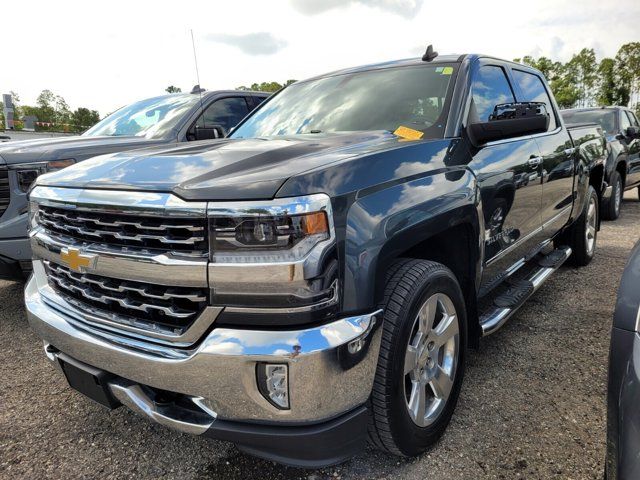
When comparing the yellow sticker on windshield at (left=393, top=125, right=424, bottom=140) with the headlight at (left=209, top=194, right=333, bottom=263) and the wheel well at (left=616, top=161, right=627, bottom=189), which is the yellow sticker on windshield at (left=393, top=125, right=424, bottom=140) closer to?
the headlight at (left=209, top=194, right=333, bottom=263)

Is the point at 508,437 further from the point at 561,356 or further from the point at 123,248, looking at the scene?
the point at 123,248

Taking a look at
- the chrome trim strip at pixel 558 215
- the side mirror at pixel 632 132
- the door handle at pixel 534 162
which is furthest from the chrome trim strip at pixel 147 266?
the side mirror at pixel 632 132

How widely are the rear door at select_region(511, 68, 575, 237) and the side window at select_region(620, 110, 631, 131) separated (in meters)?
5.02

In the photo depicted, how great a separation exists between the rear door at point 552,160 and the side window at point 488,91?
0.97 ft

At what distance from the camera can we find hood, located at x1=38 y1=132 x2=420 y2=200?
1672mm

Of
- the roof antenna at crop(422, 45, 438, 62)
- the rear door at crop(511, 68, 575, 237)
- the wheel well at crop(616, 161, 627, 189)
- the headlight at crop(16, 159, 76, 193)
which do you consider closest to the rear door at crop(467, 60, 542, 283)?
the rear door at crop(511, 68, 575, 237)

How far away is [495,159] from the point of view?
2.75 metres

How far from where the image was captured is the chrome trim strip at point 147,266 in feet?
5.40

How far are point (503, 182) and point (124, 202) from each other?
2.06m

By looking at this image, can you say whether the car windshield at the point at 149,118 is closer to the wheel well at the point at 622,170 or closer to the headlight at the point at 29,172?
the headlight at the point at 29,172

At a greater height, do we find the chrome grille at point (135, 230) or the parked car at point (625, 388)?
the chrome grille at point (135, 230)

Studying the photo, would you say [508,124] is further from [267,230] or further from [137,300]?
[137,300]

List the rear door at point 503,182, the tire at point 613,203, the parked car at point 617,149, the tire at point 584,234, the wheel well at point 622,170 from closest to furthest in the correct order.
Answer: the rear door at point 503,182 → the tire at point 584,234 → the parked car at point 617,149 → the tire at point 613,203 → the wheel well at point 622,170

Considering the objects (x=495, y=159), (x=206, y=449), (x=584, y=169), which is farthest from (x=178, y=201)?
(x=584, y=169)
